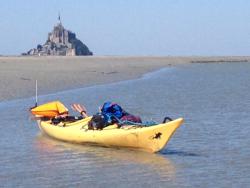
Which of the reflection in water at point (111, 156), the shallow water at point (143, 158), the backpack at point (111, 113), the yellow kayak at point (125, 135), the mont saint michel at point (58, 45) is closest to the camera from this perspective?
the shallow water at point (143, 158)

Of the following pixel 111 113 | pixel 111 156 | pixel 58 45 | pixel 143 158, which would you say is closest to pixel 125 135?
pixel 111 156

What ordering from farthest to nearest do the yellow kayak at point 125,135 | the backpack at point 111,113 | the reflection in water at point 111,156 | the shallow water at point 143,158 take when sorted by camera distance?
the backpack at point 111,113 < the yellow kayak at point 125,135 < the reflection in water at point 111,156 < the shallow water at point 143,158

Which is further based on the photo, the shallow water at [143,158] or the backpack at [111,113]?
the backpack at [111,113]

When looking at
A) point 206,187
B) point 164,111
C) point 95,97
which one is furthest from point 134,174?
point 95,97

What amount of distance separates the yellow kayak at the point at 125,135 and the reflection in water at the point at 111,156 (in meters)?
0.13

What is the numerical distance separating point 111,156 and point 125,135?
68cm

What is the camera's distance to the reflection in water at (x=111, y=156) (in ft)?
40.0

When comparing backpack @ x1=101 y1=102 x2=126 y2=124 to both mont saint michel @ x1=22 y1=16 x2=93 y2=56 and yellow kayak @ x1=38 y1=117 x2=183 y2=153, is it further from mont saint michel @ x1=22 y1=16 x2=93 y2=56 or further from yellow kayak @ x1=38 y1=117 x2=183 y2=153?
mont saint michel @ x1=22 y1=16 x2=93 y2=56

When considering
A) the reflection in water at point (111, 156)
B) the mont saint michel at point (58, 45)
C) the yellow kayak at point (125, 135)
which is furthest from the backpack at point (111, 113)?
the mont saint michel at point (58, 45)

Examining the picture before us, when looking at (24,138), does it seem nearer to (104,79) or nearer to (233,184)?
(233,184)

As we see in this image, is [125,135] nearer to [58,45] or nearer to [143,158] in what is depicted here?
[143,158]

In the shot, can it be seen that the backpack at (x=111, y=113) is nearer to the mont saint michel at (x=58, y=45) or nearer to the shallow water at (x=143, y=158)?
the shallow water at (x=143, y=158)

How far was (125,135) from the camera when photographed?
14078mm

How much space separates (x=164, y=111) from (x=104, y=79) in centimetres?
1982
